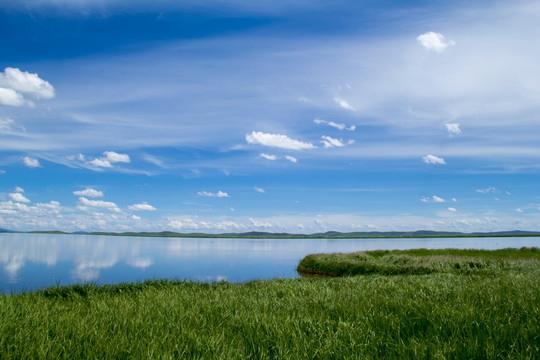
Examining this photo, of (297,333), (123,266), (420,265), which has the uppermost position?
(297,333)

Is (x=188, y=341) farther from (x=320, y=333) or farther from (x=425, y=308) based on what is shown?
(x=425, y=308)

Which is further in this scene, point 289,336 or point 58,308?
point 58,308

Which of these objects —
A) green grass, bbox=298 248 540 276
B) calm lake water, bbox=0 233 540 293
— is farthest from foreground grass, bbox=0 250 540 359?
green grass, bbox=298 248 540 276

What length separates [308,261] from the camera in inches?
1481

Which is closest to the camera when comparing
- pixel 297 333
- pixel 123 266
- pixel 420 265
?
pixel 297 333

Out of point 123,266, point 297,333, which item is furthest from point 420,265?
point 123,266

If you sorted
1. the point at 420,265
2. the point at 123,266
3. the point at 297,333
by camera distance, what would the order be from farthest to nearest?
1. the point at 123,266
2. the point at 420,265
3. the point at 297,333

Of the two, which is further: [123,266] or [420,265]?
[123,266]

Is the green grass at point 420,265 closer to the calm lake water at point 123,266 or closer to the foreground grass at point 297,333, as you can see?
the calm lake water at point 123,266

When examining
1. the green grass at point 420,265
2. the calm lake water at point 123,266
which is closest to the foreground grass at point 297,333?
the calm lake water at point 123,266

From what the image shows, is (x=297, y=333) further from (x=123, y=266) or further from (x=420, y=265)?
(x=123, y=266)

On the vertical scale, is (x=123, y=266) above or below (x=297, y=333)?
below

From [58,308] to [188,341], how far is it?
14.6ft

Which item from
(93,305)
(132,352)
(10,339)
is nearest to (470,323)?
(132,352)
